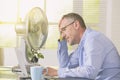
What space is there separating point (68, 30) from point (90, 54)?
0.39 meters

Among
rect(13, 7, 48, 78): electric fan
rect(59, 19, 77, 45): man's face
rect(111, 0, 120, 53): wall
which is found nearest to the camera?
rect(13, 7, 48, 78): electric fan

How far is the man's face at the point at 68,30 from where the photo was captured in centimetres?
202

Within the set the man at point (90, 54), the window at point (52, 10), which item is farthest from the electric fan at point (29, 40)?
the window at point (52, 10)

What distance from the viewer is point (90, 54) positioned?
5.67ft

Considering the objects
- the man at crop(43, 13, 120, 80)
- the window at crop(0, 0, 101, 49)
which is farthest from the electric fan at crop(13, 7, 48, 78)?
the window at crop(0, 0, 101, 49)

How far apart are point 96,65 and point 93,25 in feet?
5.18

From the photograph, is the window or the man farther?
the window

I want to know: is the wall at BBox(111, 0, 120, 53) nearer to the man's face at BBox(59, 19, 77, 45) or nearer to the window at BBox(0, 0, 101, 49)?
the window at BBox(0, 0, 101, 49)

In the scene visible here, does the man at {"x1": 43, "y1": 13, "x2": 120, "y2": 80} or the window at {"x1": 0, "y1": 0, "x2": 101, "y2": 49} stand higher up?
the window at {"x1": 0, "y1": 0, "x2": 101, "y2": 49}

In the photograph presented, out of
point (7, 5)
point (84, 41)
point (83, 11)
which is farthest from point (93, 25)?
point (84, 41)

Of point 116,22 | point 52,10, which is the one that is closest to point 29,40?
point 52,10

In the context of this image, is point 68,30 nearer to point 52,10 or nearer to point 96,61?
point 96,61

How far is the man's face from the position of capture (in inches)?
79.5

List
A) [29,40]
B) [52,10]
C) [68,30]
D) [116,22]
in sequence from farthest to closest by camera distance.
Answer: [52,10], [116,22], [68,30], [29,40]
